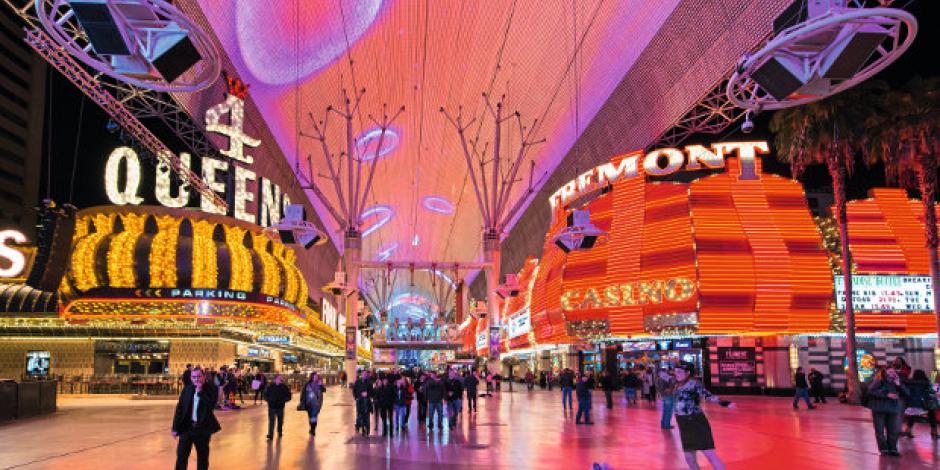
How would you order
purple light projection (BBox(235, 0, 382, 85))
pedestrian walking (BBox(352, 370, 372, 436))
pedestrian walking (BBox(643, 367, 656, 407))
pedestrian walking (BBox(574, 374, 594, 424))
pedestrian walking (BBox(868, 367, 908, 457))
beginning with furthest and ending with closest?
purple light projection (BBox(235, 0, 382, 85)), pedestrian walking (BBox(643, 367, 656, 407)), pedestrian walking (BBox(574, 374, 594, 424)), pedestrian walking (BBox(352, 370, 372, 436)), pedestrian walking (BBox(868, 367, 908, 457))

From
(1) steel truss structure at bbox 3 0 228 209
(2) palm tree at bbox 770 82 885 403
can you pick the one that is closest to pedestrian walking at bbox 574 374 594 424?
(2) palm tree at bbox 770 82 885 403

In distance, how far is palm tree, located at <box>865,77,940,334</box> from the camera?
85.6ft

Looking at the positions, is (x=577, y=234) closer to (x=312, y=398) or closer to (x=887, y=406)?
(x=312, y=398)

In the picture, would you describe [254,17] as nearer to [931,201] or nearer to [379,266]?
[379,266]

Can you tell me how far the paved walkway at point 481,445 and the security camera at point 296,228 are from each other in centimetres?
591

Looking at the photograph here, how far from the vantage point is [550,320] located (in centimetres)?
Result: 4203

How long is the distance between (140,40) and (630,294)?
28.6 m

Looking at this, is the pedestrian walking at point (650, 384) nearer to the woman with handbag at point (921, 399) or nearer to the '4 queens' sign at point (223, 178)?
the woman with handbag at point (921, 399)

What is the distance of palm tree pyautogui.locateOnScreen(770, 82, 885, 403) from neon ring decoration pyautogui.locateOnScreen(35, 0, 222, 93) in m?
25.1

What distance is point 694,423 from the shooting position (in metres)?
9.42

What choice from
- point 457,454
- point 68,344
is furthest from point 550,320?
point 457,454

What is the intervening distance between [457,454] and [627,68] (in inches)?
1301

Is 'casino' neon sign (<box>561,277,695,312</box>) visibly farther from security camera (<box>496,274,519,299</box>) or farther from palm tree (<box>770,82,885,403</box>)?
palm tree (<box>770,82,885,403</box>)

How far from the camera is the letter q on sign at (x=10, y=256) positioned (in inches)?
1367
